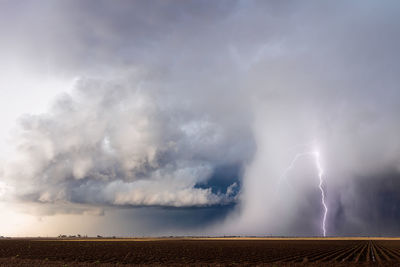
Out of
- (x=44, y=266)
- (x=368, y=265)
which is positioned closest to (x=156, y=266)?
(x=44, y=266)

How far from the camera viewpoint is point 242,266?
4091 cm

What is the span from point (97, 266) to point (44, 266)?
20.0 ft

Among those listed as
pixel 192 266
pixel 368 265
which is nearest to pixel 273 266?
pixel 192 266

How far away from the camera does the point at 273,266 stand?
40.6 m

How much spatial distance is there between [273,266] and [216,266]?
6910mm

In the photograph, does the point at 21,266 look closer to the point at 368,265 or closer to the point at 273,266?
the point at 273,266

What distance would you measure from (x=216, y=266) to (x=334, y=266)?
14.9 meters

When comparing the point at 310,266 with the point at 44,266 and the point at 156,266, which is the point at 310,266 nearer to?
the point at 156,266

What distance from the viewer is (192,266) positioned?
40531 mm

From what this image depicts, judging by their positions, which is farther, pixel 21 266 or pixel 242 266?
pixel 242 266

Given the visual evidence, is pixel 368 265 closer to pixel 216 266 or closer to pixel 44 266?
pixel 216 266

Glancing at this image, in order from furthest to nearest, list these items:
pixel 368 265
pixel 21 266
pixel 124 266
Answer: pixel 368 265 → pixel 124 266 → pixel 21 266

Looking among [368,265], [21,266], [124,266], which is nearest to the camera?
[21,266]

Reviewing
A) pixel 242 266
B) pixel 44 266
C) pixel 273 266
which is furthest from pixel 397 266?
pixel 44 266
